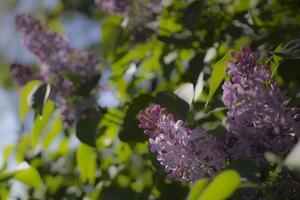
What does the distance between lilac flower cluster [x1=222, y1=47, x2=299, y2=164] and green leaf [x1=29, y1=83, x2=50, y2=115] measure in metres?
0.82

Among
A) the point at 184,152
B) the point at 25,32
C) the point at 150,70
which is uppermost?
the point at 184,152

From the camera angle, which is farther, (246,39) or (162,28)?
(162,28)

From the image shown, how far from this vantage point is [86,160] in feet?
6.98

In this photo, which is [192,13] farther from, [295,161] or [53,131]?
[295,161]

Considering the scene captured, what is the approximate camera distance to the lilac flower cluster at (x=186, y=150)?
46.5 inches

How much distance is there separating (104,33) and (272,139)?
47.5 inches

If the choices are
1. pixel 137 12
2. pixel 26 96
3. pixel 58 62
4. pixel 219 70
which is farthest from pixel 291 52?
pixel 137 12

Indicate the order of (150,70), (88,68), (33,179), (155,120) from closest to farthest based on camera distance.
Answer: (155,120), (33,179), (88,68), (150,70)

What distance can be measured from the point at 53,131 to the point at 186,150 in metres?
1.32

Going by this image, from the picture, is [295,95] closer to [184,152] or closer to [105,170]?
[184,152]

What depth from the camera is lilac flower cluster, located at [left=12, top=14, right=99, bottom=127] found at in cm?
221

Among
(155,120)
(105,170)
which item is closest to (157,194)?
(105,170)

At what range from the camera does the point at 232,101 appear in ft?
3.78

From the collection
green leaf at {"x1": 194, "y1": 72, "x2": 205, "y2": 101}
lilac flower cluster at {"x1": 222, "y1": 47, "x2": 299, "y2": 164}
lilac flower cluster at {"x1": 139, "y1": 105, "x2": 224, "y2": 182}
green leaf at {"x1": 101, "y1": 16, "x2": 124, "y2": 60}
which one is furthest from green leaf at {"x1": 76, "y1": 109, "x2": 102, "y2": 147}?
lilac flower cluster at {"x1": 222, "y1": 47, "x2": 299, "y2": 164}
